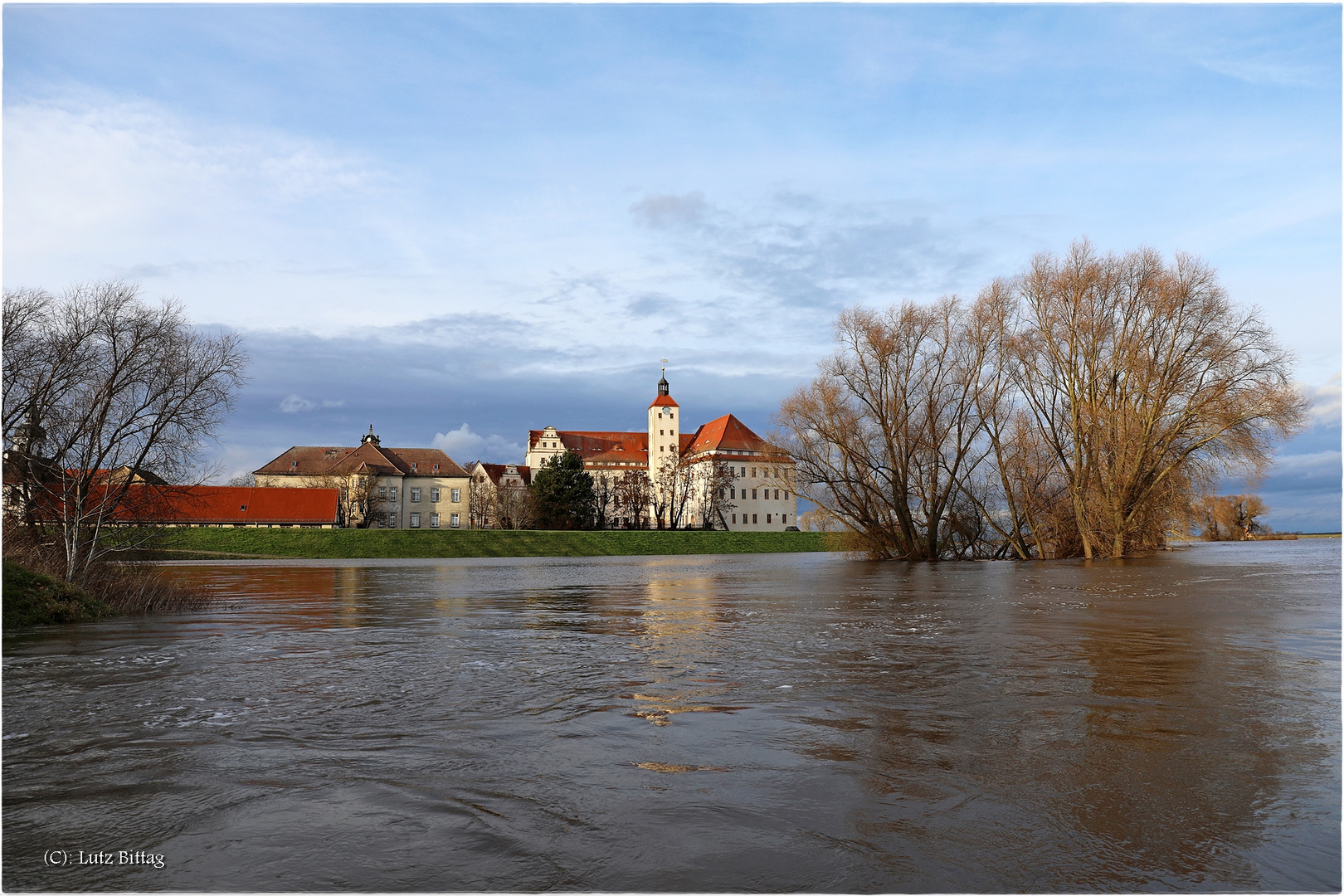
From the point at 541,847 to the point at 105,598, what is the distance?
654 inches

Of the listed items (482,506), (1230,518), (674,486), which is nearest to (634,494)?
(674,486)

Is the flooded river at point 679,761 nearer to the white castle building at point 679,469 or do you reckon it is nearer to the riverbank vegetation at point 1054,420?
the riverbank vegetation at point 1054,420

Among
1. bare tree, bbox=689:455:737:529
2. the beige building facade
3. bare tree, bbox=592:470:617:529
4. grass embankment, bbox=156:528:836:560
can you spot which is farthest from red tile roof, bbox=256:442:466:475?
grass embankment, bbox=156:528:836:560

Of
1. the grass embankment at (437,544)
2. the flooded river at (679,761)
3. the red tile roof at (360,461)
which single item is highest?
the red tile roof at (360,461)

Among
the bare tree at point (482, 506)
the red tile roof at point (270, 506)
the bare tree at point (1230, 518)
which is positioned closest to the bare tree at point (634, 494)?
the bare tree at point (482, 506)

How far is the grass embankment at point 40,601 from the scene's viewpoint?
14844mm

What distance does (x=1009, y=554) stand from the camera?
47.3 metres

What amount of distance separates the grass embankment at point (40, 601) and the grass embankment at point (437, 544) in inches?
1530

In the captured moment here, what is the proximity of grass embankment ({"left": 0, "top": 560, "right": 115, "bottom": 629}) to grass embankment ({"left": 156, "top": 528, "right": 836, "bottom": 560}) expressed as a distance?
38871 mm

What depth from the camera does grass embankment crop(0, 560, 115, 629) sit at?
584 inches

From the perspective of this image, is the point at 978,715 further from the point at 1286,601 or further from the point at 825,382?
the point at 825,382

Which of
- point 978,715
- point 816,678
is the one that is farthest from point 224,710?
point 978,715

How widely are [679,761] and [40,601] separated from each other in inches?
555

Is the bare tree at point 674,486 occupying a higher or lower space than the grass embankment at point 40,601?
higher
